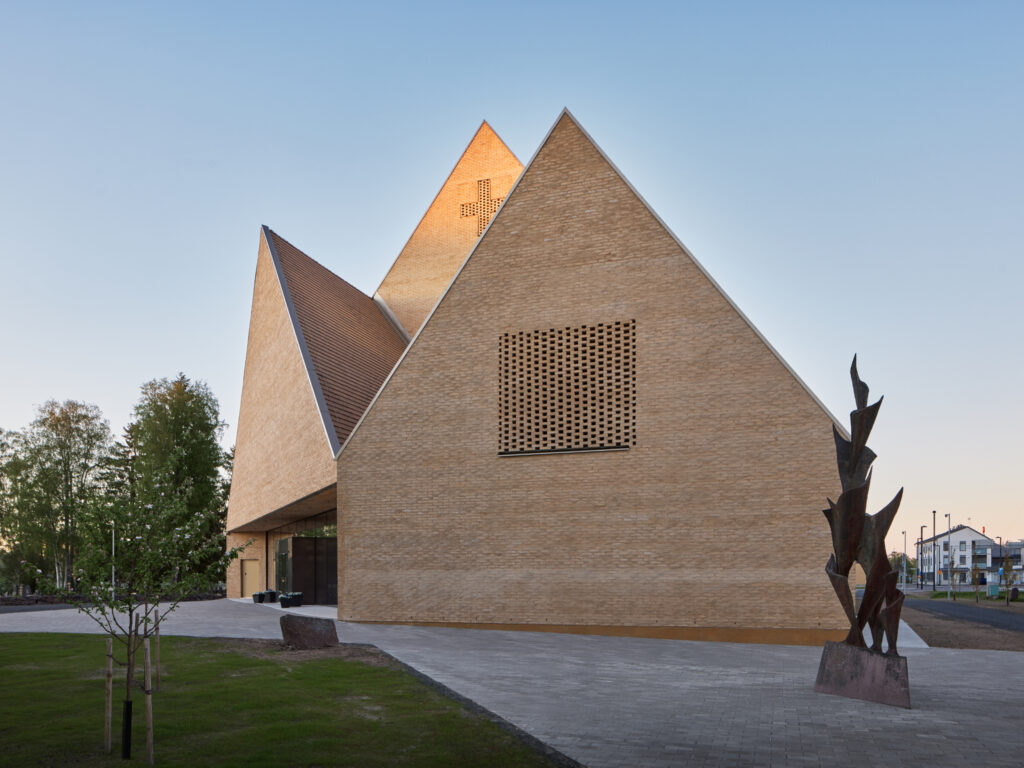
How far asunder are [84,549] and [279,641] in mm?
8087

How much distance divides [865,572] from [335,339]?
20.9 metres

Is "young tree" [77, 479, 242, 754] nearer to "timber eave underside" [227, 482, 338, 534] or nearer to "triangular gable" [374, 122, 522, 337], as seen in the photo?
"timber eave underside" [227, 482, 338, 534]

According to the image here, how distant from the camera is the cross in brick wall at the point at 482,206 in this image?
36.1 m

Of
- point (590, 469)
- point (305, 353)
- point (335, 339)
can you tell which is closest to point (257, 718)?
point (590, 469)

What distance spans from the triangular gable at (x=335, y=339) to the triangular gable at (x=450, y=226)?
2.03 m

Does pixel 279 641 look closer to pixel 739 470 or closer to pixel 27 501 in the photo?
pixel 739 470

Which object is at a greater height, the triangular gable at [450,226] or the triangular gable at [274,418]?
the triangular gable at [450,226]

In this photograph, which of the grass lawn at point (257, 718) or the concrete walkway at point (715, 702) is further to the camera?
the concrete walkway at point (715, 702)

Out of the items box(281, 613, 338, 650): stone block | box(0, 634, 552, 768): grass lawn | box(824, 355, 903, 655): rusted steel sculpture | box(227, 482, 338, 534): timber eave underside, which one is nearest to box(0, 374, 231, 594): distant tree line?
box(227, 482, 338, 534): timber eave underside

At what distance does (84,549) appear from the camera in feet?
28.3

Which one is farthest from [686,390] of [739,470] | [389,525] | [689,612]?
[389,525]

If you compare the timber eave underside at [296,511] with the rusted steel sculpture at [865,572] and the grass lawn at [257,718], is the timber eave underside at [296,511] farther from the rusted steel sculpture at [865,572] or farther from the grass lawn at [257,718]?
the rusted steel sculpture at [865,572]

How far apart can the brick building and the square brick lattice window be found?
0.05 m

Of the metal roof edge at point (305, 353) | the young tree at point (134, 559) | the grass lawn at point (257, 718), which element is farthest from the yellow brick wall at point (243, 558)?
→ the young tree at point (134, 559)
